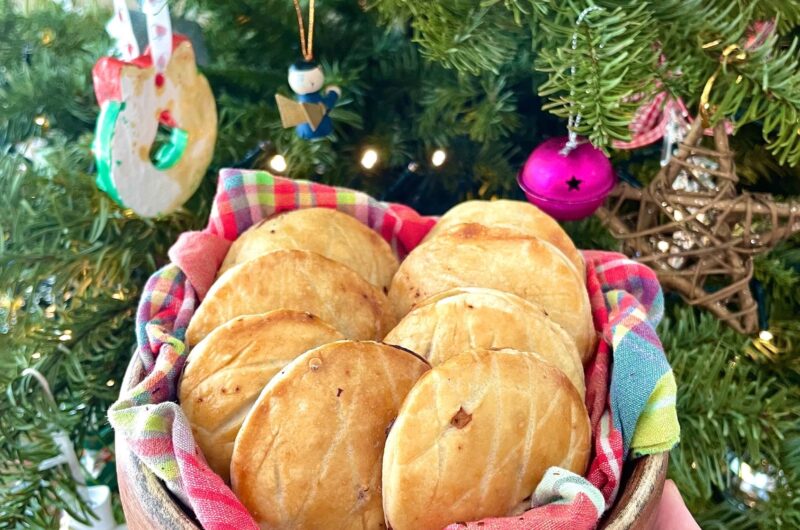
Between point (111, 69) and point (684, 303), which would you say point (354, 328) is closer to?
point (111, 69)

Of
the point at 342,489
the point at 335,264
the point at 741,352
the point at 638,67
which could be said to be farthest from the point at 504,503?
the point at 741,352

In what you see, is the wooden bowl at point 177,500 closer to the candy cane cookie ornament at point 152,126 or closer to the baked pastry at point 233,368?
the baked pastry at point 233,368

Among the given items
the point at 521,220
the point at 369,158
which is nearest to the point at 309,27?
the point at 369,158

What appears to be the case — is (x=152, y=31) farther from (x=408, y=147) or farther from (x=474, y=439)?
(x=474, y=439)

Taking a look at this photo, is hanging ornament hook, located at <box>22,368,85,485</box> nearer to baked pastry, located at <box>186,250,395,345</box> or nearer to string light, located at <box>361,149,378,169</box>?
baked pastry, located at <box>186,250,395,345</box>

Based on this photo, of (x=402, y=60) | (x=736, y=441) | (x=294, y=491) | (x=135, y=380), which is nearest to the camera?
(x=294, y=491)

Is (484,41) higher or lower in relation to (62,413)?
higher
